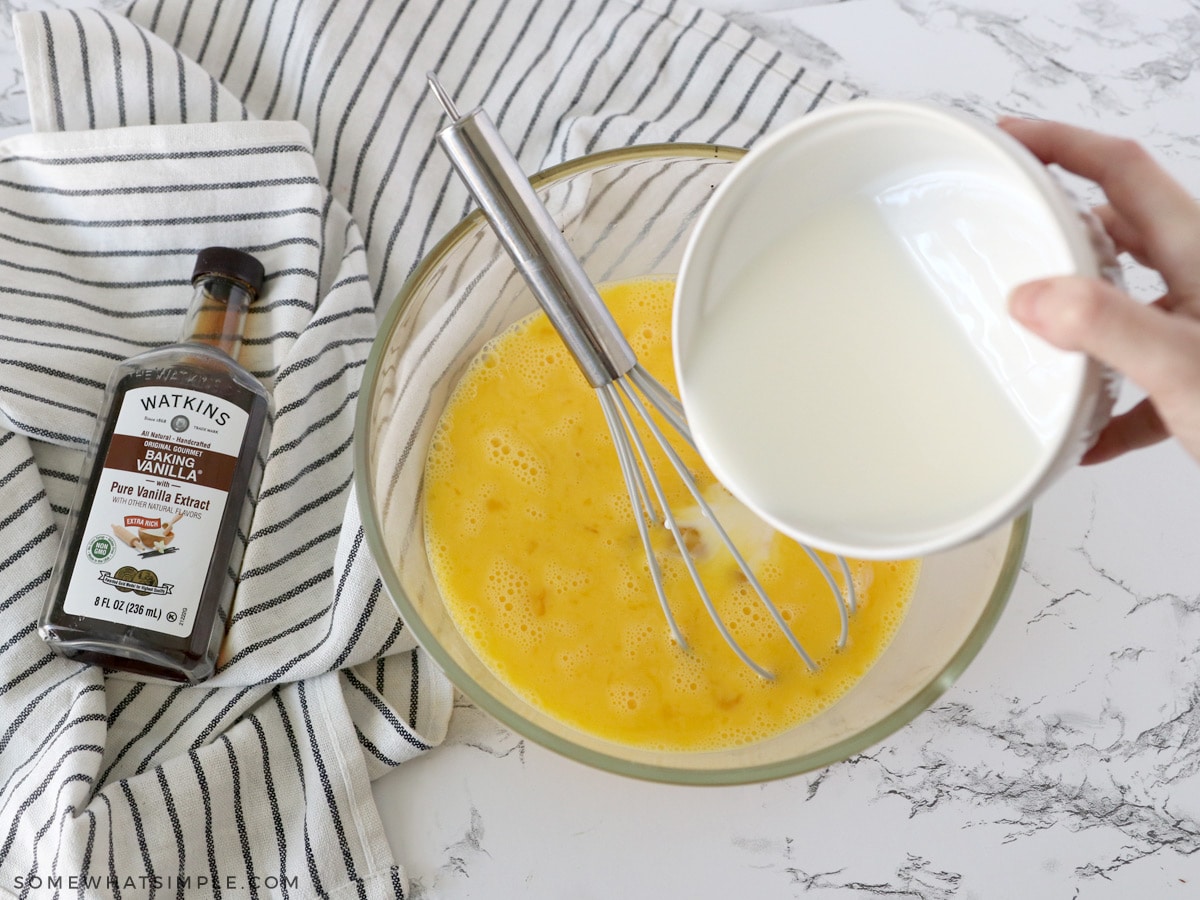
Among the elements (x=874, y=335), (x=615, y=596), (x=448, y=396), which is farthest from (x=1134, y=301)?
(x=448, y=396)

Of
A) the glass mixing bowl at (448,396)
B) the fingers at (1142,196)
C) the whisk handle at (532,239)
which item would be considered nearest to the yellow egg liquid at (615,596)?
the glass mixing bowl at (448,396)

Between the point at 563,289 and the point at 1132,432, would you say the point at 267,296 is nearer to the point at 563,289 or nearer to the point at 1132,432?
the point at 563,289

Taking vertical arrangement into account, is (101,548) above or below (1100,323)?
above

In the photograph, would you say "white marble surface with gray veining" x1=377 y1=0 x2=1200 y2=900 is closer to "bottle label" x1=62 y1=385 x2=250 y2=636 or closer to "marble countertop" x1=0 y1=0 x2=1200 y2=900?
"marble countertop" x1=0 y1=0 x2=1200 y2=900

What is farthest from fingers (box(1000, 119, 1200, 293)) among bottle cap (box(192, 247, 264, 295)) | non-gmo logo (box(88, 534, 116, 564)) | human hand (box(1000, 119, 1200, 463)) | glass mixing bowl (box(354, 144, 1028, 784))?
non-gmo logo (box(88, 534, 116, 564))

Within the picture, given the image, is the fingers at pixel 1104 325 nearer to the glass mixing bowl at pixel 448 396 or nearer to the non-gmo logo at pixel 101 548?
the glass mixing bowl at pixel 448 396

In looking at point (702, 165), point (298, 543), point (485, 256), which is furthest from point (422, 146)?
point (298, 543)
